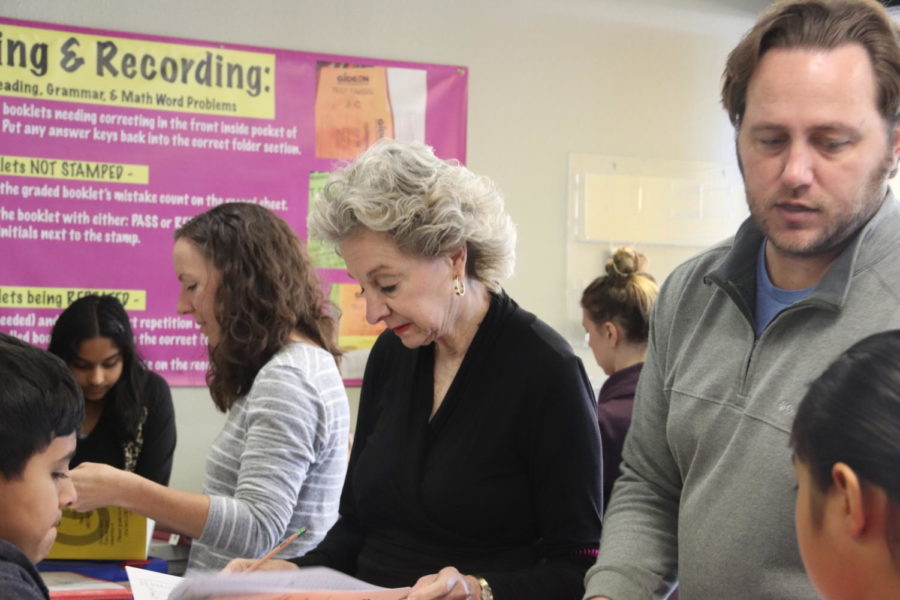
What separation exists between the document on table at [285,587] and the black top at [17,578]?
0.60ft

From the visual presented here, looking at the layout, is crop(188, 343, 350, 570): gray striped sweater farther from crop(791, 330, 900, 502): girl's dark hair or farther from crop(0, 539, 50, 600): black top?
crop(791, 330, 900, 502): girl's dark hair

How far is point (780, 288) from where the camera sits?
129 cm

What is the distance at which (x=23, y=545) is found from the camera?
4.97 ft

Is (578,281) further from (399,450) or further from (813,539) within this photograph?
(813,539)

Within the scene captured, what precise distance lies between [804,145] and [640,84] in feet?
10.6

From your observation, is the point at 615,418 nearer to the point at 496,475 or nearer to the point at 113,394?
the point at 496,475

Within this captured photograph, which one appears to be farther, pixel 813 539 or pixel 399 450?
pixel 399 450

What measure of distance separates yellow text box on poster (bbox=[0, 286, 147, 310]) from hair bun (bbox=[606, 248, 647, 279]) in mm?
1724

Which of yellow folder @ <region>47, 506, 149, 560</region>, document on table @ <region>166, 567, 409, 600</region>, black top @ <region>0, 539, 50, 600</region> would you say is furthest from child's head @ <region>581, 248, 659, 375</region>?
black top @ <region>0, 539, 50, 600</region>

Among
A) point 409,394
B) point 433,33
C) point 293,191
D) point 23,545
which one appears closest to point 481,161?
point 433,33

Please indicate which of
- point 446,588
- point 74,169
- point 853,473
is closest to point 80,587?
point 446,588

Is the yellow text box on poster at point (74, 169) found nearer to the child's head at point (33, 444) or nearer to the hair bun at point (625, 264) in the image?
the hair bun at point (625, 264)

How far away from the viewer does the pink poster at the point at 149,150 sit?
11.4 feet

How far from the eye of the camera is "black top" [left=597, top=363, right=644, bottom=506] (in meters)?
2.62
